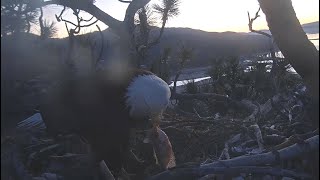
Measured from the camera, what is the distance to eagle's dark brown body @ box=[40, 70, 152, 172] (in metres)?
2.90

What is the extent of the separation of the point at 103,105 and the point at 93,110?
0.07 metres

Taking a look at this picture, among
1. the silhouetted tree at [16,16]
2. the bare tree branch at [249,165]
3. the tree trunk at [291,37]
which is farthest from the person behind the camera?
the bare tree branch at [249,165]

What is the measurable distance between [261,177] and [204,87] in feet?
14.2

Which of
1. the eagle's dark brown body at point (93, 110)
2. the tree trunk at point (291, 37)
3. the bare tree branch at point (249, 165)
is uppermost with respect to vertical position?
the tree trunk at point (291, 37)

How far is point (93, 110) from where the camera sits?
295 centimetres

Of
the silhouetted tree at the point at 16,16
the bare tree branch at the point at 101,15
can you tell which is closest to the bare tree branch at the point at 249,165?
the silhouetted tree at the point at 16,16

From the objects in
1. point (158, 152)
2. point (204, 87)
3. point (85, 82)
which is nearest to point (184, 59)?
point (204, 87)

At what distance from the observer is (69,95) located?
2.88 m

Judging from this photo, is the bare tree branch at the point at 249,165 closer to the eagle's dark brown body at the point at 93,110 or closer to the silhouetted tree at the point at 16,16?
the eagle's dark brown body at the point at 93,110

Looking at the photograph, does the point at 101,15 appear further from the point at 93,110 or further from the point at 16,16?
the point at 16,16

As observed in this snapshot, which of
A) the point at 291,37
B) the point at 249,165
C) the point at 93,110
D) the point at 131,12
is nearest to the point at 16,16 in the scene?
the point at 93,110

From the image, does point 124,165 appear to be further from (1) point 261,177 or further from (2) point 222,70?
(2) point 222,70

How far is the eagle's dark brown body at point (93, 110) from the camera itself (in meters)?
2.90

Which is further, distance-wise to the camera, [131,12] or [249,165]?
[131,12]
